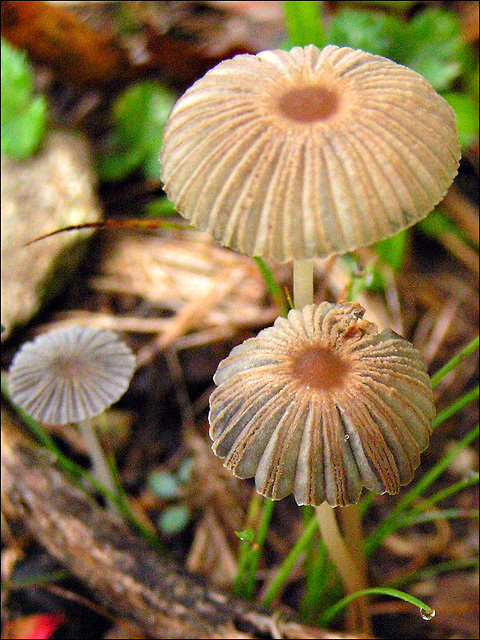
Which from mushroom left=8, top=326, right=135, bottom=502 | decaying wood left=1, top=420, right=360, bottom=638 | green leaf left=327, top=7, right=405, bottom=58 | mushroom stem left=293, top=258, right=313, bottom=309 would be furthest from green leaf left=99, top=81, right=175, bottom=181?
mushroom stem left=293, top=258, right=313, bottom=309

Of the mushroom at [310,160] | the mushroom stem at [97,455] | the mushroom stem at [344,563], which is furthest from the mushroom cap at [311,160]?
the mushroom stem at [97,455]

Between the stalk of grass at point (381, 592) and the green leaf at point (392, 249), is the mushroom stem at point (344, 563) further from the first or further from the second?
the green leaf at point (392, 249)

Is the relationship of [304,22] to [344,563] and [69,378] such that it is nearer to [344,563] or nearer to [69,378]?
[69,378]

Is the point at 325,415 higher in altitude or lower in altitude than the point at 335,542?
higher

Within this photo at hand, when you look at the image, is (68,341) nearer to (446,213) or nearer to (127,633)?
(127,633)

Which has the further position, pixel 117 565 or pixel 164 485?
pixel 164 485

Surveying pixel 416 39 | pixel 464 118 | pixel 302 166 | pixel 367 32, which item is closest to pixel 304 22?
pixel 367 32
